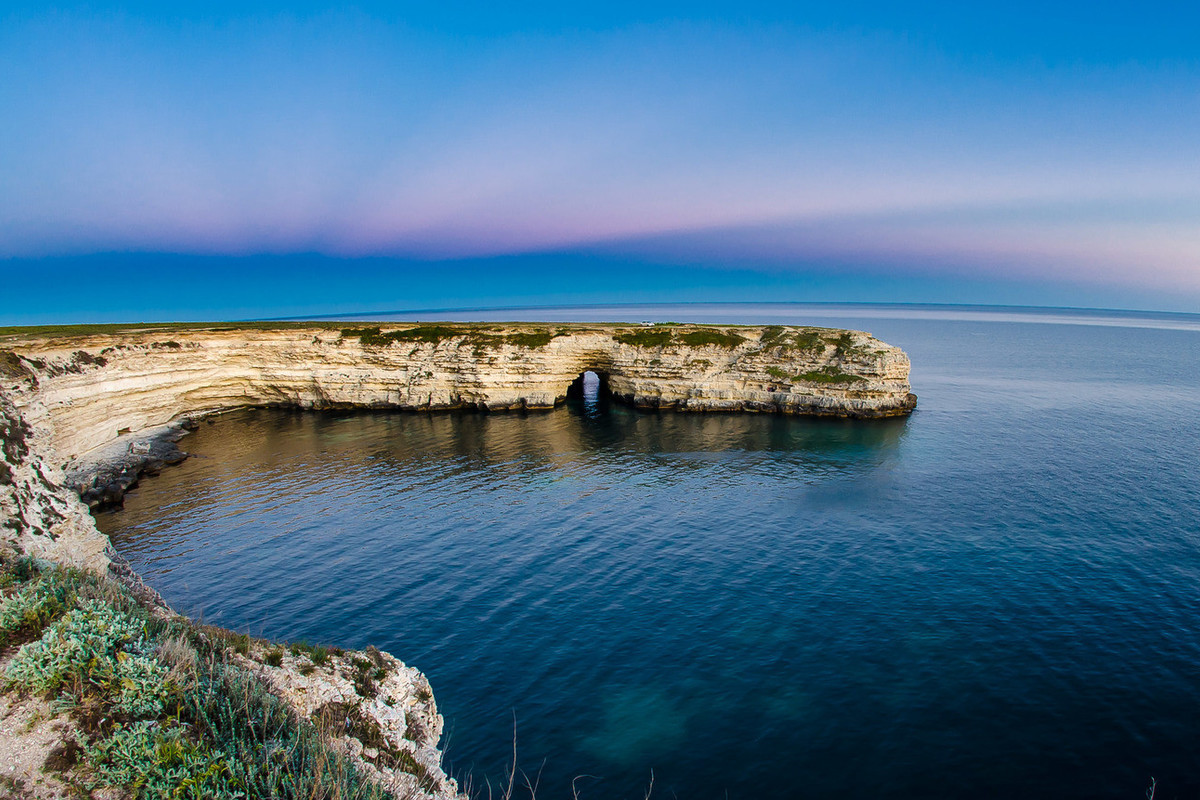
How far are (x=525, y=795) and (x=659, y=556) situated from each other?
17791 millimetres

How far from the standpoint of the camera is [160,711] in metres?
10.2

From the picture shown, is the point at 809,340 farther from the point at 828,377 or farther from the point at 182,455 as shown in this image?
the point at 182,455

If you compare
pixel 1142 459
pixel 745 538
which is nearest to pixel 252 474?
pixel 745 538

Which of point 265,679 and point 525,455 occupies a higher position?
point 265,679

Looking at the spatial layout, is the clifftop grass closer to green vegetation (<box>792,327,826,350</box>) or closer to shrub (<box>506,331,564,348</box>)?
shrub (<box>506,331,564,348</box>)

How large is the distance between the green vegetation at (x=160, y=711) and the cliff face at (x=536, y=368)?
2627 inches

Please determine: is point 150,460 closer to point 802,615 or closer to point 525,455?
point 525,455

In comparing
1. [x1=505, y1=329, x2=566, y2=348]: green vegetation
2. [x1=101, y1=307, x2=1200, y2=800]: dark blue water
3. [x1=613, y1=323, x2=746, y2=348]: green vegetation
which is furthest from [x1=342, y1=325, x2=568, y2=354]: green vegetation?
[x1=101, y1=307, x2=1200, y2=800]: dark blue water

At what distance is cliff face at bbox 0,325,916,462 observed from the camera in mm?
72500

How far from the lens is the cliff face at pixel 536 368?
238ft

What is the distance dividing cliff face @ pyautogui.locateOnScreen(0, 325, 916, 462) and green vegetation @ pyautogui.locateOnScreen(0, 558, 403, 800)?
66727 mm

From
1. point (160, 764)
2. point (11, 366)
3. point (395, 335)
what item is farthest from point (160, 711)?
point (395, 335)

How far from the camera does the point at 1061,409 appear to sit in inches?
2857

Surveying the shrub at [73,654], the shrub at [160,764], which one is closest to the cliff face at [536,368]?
the shrub at [73,654]
